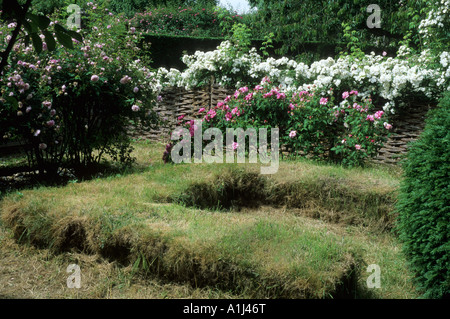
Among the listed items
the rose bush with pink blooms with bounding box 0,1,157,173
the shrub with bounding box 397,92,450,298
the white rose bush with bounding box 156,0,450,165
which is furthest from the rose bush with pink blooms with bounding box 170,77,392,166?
the shrub with bounding box 397,92,450,298

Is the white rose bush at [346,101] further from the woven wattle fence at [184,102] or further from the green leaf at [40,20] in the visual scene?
the green leaf at [40,20]

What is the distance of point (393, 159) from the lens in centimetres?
614

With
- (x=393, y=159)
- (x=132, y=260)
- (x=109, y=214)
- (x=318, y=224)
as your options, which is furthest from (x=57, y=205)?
(x=393, y=159)

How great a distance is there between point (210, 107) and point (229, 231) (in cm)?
442

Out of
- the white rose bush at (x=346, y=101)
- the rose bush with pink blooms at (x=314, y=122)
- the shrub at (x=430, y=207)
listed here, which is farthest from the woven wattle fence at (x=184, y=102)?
the shrub at (x=430, y=207)

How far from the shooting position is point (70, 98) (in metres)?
5.22

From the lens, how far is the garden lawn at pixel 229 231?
108 inches

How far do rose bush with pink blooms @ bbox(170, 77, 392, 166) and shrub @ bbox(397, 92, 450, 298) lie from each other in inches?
91.5

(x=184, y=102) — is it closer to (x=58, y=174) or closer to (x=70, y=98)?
(x=70, y=98)

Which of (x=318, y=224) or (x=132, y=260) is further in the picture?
(x=318, y=224)

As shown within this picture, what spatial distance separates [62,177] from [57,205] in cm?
174

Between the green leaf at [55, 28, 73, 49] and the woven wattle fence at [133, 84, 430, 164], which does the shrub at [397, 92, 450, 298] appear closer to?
the woven wattle fence at [133, 84, 430, 164]

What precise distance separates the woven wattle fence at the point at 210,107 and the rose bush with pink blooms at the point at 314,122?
26cm

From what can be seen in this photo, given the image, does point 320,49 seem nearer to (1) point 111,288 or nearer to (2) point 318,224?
(2) point 318,224
